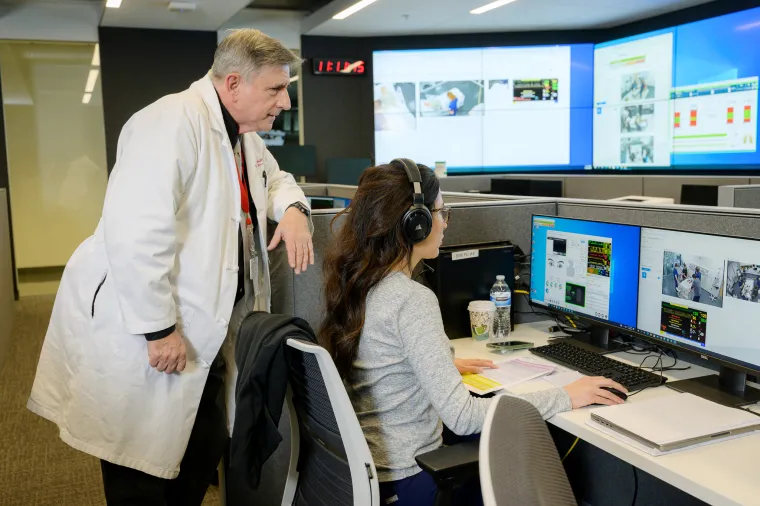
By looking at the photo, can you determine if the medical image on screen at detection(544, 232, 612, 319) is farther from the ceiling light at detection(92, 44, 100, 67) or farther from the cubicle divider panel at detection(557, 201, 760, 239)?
the ceiling light at detection(92, 44, 100, 67)

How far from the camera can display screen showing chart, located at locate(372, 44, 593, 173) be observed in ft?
24.4

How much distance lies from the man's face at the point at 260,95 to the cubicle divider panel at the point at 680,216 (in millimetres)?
992

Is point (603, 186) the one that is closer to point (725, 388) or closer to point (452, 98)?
point (452, 98)

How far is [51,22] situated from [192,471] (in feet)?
19.2

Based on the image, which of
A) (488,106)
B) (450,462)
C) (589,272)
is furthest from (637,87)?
(450,462)

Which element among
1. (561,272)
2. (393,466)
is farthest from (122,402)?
(561,272)

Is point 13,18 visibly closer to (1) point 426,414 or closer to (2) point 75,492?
(2) point 75,492

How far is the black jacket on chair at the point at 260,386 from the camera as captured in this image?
3.97ft

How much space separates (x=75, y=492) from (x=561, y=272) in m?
1.89

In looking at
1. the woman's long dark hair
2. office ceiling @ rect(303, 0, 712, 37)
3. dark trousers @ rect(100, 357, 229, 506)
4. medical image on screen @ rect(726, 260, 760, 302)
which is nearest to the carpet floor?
dark trousers @ rect(100, 357, 229, 506)

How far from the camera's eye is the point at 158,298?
4.78ft

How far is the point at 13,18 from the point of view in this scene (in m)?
6.28

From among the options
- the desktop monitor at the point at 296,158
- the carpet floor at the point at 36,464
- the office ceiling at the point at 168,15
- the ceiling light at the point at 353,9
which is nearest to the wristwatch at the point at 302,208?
the carpet floor at the point at 36,464

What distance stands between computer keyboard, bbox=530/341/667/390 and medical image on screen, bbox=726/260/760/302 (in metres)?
0.27
